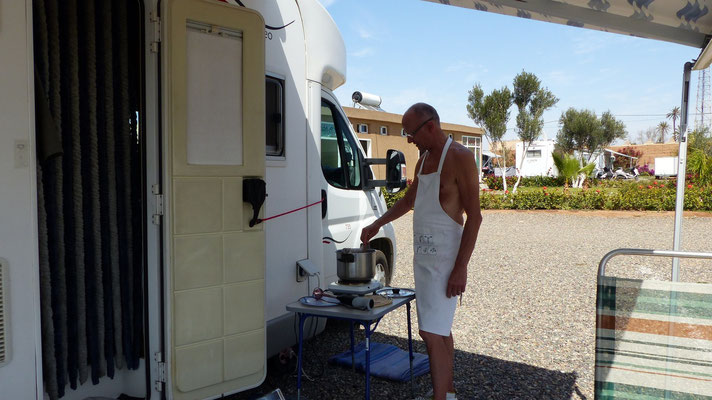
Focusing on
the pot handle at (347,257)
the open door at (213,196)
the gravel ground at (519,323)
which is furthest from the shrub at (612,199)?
the open door at (213,196)

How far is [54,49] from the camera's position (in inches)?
103

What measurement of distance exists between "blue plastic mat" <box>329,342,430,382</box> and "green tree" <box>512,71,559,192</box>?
63.6ft

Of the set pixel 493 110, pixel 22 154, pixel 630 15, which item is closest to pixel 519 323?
pixel 630 15

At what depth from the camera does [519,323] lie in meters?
5.62

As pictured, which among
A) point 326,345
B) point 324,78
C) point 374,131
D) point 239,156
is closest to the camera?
point 239,156

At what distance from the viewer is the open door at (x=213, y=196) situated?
9.44ft

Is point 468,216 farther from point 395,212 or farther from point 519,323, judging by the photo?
point 519,323

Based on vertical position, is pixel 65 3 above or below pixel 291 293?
above

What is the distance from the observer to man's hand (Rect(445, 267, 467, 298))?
3051 mm

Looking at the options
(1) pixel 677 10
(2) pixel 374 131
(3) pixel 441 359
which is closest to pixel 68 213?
(3) pixel 441 359

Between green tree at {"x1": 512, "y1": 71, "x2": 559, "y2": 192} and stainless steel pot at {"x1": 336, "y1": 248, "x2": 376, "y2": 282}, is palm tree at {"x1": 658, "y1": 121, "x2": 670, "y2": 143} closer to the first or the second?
green tree at {"x1": 512, "y1": 71, "x2": 559, "y2": 192}

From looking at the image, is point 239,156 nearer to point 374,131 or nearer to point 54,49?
point 54,49

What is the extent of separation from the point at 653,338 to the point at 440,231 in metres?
1.32

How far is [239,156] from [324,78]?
1.60m
